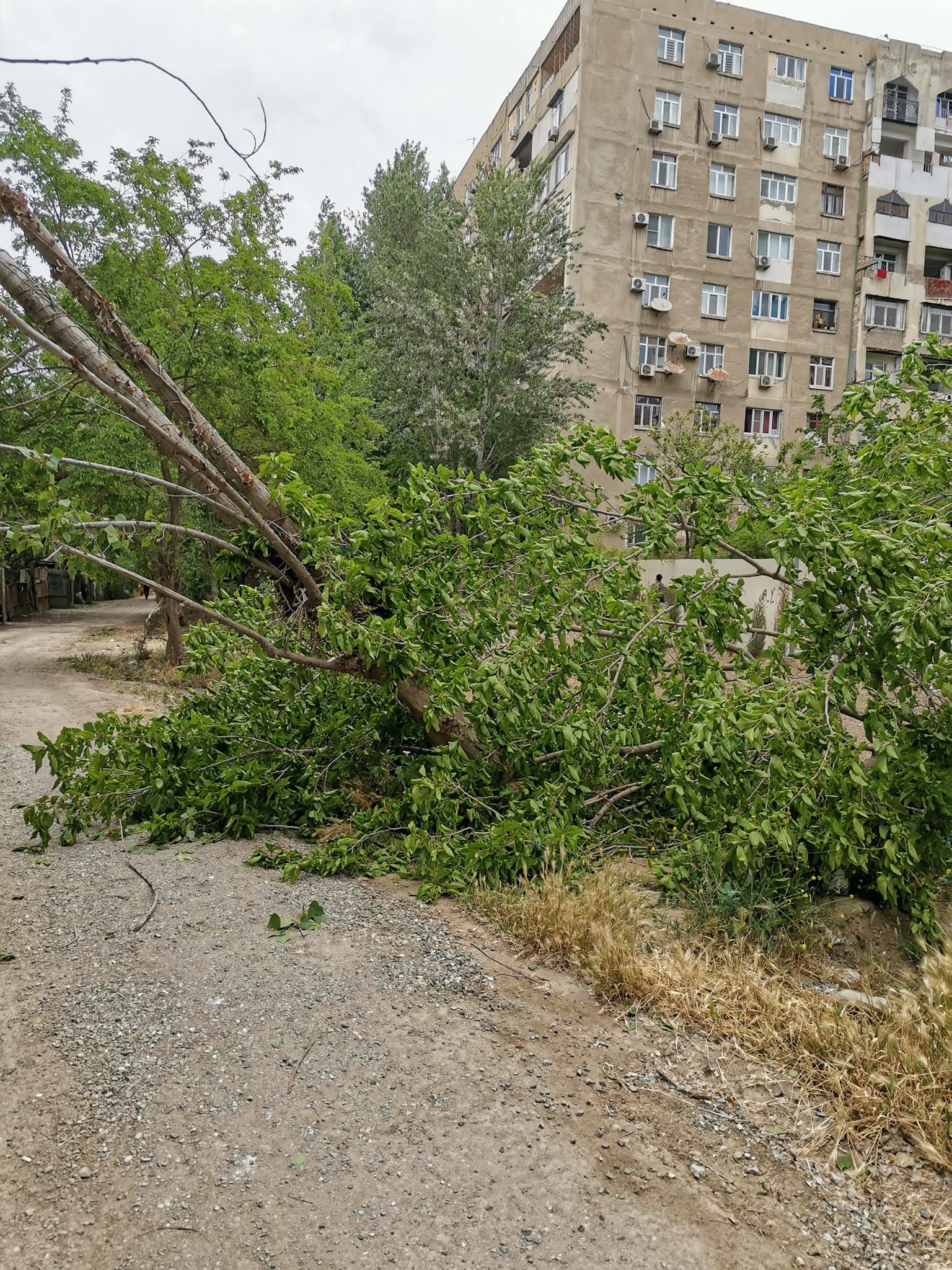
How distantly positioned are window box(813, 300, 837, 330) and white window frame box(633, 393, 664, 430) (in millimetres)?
6472

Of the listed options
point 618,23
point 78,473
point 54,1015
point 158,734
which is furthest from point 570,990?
point 618,23

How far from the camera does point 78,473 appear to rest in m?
11.6

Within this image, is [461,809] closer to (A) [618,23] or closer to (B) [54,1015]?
(B) [54,1015]

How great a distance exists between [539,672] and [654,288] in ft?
83.7

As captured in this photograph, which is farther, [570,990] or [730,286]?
[730,286]

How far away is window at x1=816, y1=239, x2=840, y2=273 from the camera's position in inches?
1144

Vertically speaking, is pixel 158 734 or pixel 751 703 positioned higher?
pixel 751 703

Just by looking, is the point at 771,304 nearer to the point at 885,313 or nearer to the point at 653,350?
the point at 885,313

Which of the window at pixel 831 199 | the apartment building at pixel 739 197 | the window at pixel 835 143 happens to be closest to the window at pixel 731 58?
the apartment building at pixel 739 197

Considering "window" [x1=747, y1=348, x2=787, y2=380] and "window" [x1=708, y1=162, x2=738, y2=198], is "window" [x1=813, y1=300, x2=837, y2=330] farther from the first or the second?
"window" [x1=708, y1=162, x2=738, y2=198]

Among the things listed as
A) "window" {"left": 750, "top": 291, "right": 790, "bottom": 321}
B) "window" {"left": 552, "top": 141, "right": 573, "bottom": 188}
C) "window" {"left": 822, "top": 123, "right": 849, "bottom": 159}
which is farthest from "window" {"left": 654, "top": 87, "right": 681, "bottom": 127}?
"window" {"left": 750, "top": 291, "right": 790, "bottom": 321}

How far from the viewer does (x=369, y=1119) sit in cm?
281

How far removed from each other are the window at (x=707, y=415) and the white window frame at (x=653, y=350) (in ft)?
5.94

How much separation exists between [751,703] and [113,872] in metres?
3.60
